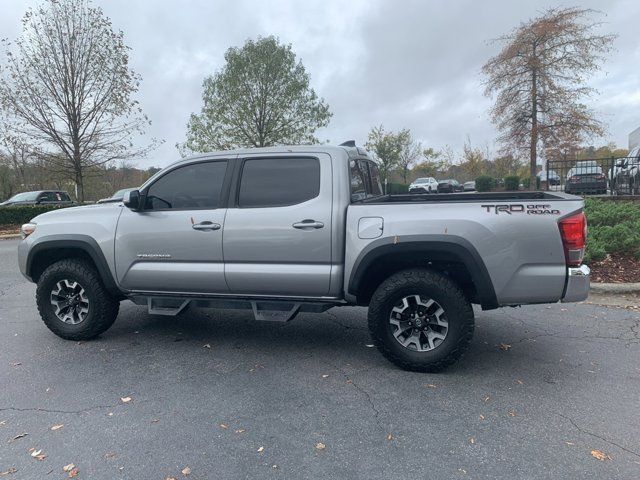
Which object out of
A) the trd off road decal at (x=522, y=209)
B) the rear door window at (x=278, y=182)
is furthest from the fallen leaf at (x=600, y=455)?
the rear door window at (x=278, y=182)

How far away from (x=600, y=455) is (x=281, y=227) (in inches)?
108

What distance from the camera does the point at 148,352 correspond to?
4523mm

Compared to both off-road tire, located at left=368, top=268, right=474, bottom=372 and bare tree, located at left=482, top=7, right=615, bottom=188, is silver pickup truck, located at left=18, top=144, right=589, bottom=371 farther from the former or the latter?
bare tree, located at left=482, top=7, right=615, bottom=188

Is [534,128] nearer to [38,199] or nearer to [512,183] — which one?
[512,183]

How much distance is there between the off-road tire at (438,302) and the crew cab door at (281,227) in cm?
52

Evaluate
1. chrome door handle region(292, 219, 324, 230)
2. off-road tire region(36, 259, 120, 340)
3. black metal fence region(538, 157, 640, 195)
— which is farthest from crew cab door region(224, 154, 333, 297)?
black metal fence region(538, 157, 640, 195)

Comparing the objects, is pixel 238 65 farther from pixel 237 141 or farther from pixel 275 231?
pixel 275 231

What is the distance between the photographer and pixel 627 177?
14.2 metres

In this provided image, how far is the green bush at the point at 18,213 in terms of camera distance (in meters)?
17.8

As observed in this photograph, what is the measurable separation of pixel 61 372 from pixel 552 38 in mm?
21446

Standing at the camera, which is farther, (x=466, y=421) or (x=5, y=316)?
(x=5, y=316)

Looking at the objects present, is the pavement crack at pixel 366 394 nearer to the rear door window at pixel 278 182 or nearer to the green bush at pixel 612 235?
the rear door window at pixel 278 182

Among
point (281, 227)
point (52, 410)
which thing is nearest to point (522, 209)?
point (281, 227)

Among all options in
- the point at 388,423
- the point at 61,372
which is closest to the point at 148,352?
the point at 61,372
